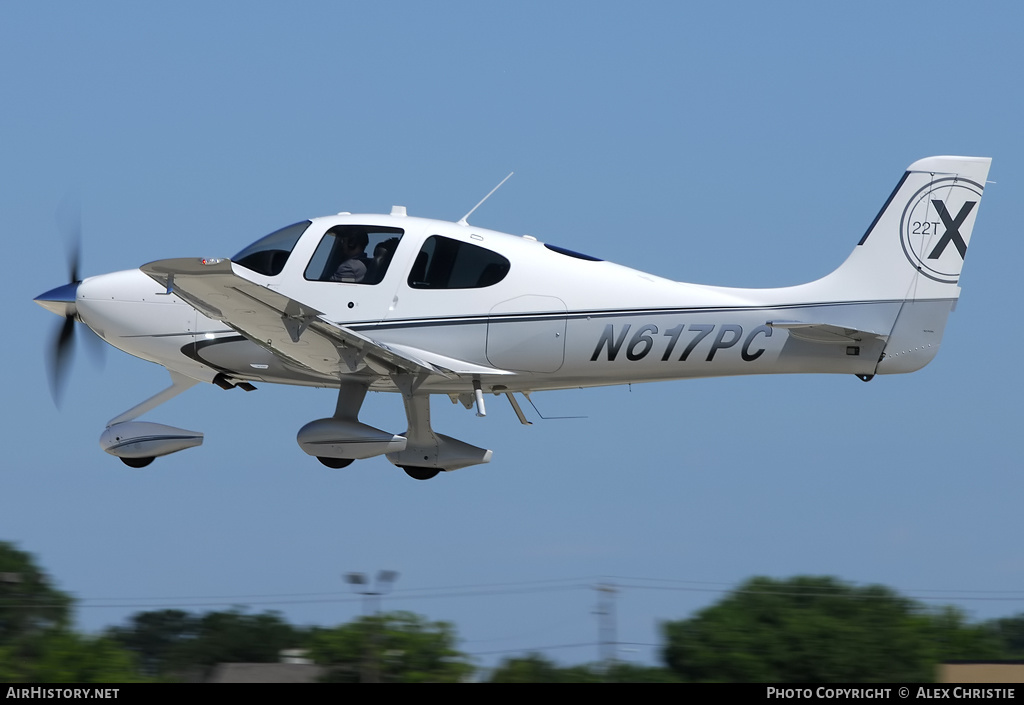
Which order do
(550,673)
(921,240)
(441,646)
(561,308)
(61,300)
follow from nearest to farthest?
1. (550,673)
2. (441,646)
3. (921,240)
4. (561,308)
5. (61,300)

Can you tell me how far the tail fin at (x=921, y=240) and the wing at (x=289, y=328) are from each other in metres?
3.81

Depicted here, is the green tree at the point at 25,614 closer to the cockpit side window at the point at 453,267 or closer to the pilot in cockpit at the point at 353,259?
the pilot in cockpit at the point at 353,259

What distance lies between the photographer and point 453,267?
42.3ft

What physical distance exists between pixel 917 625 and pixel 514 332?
8246mm

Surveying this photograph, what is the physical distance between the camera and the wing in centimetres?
1117

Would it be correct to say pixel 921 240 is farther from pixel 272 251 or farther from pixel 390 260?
pixel 272 251

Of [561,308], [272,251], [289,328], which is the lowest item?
[289,328]

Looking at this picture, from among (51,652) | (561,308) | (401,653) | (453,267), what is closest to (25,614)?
(51,652)

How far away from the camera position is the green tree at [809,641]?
14.0 m

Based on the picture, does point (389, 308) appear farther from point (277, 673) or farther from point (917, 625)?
point (917, 625)

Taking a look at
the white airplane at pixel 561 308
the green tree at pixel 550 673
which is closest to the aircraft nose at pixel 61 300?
the white airplane at pixel 561 308

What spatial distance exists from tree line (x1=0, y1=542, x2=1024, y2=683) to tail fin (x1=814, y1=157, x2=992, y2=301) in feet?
10.3

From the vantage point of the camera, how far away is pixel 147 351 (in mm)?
13938

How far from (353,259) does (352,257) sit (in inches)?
0.9
